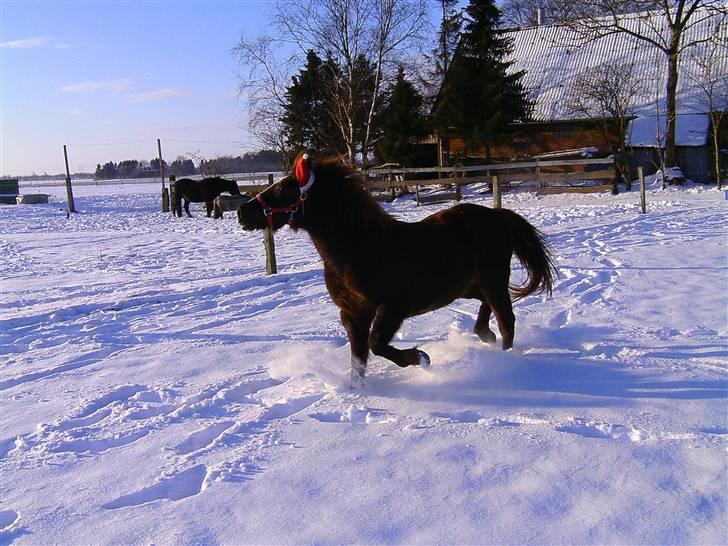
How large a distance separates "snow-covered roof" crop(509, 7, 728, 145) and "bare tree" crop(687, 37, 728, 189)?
0.25 m

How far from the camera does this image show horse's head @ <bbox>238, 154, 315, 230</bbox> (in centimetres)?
436

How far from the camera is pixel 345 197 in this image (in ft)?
14.5

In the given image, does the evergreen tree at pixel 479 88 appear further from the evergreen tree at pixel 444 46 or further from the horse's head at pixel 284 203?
the horse's head at pixel 284 203

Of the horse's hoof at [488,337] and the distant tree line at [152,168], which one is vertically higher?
the distant tree line at [152,168]

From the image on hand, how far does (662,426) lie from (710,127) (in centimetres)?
2771

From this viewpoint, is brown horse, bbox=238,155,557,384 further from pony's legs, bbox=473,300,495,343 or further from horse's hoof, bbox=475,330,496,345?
horse's hoof, bbox=475,330,496,345

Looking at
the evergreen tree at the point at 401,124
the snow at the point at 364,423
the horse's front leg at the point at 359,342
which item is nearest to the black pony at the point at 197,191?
the evergreen tree at the point at 401,124

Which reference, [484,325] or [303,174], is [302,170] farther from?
[484,325]

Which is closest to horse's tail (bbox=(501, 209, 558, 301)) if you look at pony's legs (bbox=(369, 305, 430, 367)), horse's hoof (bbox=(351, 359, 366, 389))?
pony's legs (bbox=(369, 305, 430, 367))

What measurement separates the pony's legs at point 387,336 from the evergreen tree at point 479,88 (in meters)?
24.6

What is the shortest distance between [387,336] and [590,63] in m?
32.1

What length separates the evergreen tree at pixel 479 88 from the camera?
27.6 meters

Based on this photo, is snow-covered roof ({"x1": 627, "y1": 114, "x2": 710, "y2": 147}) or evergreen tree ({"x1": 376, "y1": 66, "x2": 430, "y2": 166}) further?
evergreen tree ({"x1": 376, "y1": 66, "x2": 430, "y2": 166})

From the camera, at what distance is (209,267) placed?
10914 millimetres
